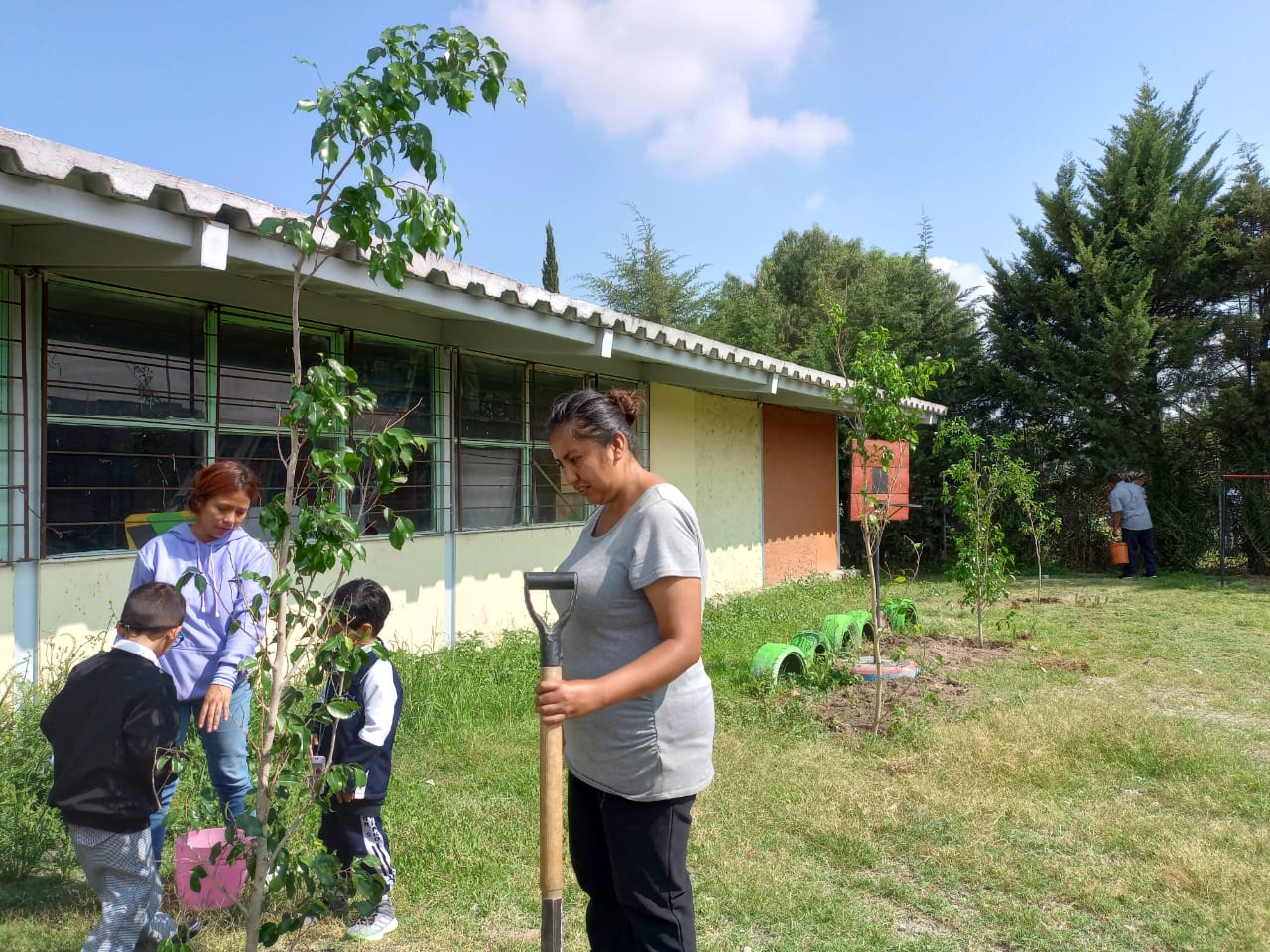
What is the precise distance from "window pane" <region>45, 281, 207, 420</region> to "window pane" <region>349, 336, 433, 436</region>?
4.10 ft

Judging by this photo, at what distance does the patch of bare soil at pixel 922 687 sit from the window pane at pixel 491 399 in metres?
3.48

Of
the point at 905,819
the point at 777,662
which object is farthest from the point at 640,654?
the point at 777,662

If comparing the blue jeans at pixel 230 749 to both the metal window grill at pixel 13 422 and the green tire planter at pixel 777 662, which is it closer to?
the metal window grill at pixel 13 422

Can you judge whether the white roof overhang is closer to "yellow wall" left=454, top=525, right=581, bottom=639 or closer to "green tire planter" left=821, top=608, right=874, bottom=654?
"yellow wall" left=454, top=525, right=581, bottom=639

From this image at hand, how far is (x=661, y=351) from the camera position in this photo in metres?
8.15

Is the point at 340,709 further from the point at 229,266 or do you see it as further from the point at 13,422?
the point at 229,266

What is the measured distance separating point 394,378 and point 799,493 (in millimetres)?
8481

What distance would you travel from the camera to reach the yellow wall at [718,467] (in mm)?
10289

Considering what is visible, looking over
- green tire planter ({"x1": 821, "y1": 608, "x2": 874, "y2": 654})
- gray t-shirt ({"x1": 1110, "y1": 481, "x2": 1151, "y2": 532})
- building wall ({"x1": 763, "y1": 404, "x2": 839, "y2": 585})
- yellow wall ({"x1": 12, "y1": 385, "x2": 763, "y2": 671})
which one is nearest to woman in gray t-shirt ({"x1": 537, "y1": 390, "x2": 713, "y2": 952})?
yellow wall ({"x1": 12, "y1": 385, "x2": 763, "y2": 671})

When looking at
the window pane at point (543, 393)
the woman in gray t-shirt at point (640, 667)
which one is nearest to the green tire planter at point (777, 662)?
the window pane at point (543, 393)

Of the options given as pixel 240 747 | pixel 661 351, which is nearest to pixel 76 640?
pixel 240 747

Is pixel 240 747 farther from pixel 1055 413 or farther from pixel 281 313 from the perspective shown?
pixel 1055 413

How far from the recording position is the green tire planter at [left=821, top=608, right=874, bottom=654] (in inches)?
286

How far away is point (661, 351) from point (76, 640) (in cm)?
506
